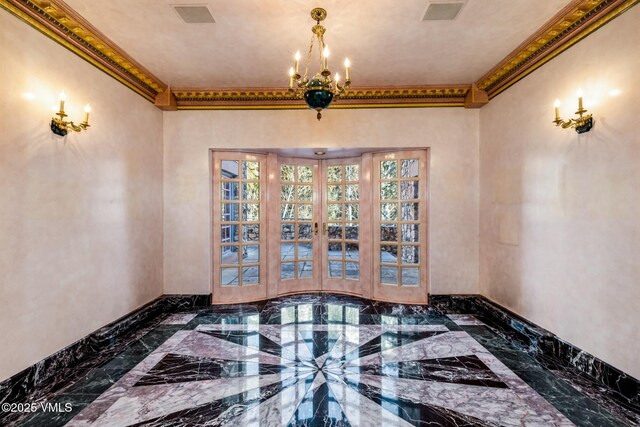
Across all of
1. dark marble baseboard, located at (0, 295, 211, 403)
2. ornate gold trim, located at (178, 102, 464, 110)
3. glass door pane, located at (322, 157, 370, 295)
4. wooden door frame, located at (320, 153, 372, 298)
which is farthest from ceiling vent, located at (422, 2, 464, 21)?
dark marble baseboard, located at (0, 295, 211, 403)

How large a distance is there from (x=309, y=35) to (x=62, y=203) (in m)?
2.62

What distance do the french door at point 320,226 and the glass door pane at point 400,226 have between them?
0.01m

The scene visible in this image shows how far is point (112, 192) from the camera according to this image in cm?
312

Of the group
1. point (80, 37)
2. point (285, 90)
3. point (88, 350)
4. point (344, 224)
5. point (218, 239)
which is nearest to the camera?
point (80, 37)

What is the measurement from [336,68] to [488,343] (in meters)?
3.35

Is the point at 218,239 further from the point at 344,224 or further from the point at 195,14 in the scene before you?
the point at 195,14

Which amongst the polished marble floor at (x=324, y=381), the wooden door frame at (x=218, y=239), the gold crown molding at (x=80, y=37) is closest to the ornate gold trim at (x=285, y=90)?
the gold crown molding at (x=80, y=37)

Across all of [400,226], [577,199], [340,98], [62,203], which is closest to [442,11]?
[340,98]

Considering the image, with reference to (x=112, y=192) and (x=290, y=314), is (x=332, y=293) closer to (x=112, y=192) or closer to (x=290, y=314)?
(x=290, y=314)

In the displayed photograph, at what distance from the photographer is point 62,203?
2.50 meters

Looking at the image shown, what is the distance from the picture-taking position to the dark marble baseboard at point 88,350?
2.11 m

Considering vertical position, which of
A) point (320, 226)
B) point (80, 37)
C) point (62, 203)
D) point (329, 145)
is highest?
point (80, 37)

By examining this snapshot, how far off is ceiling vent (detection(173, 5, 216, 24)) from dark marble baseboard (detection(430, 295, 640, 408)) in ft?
13.4

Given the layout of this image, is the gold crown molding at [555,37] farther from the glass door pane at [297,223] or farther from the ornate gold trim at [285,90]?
the glass door pane at [297,223]
